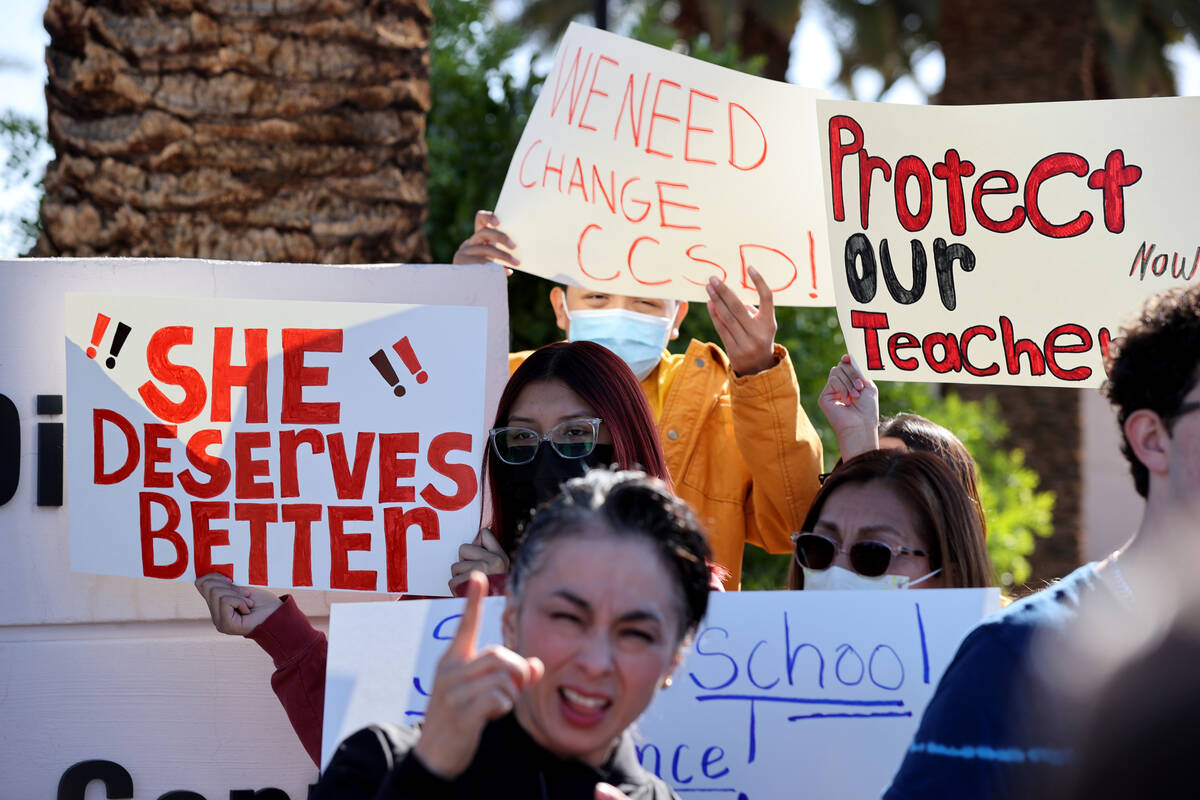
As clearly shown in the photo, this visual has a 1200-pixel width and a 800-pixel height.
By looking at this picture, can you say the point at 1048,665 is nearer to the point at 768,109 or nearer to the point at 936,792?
the point at 936,792

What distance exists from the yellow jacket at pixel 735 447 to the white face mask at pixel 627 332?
0.35 ft

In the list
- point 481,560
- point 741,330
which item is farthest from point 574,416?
point 741,330

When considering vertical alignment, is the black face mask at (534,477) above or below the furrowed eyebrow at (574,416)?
below

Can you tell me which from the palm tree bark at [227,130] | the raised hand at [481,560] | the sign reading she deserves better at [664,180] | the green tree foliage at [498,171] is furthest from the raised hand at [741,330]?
the green tree foliage at [498,171]

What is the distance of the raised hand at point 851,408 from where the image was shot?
3068 mm

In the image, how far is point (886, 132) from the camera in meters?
3.15

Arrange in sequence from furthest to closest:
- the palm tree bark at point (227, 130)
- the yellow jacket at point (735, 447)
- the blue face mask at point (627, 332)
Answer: the palm tree bark at point (227, 130) → the blue face mask at point (627, 332) → the yellow jacket at point (735, 447)

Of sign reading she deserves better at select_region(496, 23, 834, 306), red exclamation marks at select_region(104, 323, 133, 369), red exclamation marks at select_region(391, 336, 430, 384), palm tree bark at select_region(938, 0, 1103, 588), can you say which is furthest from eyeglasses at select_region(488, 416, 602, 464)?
palm tree bark at select_region(938, 0, 1103, 588)

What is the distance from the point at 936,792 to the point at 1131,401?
1.88 ft

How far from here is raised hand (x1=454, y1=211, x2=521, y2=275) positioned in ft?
10.7

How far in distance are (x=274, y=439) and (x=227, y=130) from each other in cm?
142

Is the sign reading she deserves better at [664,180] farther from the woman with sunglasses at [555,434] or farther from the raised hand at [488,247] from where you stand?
the woman with sunglasses at [555,434]

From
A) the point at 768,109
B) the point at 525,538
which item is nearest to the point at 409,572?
the point at 525,538

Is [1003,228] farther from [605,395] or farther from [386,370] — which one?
[386,370]
